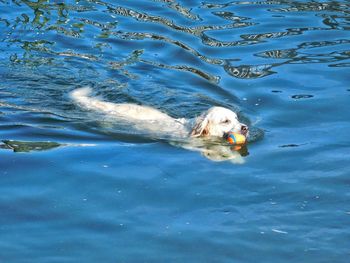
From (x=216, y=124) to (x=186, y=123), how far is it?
1.66 ft

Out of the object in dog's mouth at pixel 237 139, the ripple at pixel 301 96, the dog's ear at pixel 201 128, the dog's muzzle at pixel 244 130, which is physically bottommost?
the object in dog's mouth at pixel 237 139

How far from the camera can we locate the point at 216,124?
29.0ft

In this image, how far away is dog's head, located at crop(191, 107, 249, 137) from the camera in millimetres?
8820

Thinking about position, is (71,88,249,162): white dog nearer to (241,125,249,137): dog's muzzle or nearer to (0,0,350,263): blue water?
(241,125,249,137): dog's muzzle

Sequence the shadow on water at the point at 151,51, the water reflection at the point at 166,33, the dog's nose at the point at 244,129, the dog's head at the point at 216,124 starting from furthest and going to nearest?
the water reflection at the point at 166,33 < the shadow on water at the point at 151,51 < the dog's head at the point at 216,124 < the dog's nose at the point at 244,129

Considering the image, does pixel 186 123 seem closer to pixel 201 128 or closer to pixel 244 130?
pixel 201 128

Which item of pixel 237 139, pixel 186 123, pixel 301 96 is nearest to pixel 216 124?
pixel 237 139

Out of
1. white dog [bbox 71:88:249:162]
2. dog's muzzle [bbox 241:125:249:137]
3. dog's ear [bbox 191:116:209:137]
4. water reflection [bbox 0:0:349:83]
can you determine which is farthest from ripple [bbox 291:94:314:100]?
dog's ear [bbox 191:116:209:137]

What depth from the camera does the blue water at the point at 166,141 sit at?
6191 millimetres

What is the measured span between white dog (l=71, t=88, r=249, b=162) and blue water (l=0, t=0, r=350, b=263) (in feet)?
0.70

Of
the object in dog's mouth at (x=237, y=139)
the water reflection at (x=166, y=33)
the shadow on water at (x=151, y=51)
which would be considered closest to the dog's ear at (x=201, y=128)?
the object in dog's mouth at (x=237, y=139)

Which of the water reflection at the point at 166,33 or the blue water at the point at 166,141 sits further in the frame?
the water reflection at the point at 166,33

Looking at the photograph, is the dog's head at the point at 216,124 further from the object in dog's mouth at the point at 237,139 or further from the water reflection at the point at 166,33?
the water reflection at the point at 166,33

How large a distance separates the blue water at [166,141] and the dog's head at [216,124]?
31 cm
